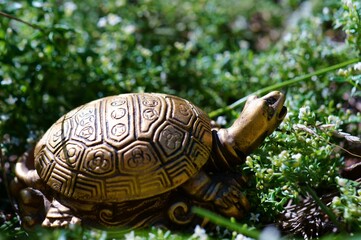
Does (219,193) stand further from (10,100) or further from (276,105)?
(10,100)

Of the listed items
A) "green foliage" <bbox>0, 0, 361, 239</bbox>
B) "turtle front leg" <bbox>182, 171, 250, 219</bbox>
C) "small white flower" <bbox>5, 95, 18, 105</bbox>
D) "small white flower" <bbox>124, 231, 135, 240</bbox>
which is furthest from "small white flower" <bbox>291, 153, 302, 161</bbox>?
"small white flower" <bbox>5, 95, 18, 105</bbox>

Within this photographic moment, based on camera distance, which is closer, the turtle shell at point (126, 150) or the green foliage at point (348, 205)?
the green foliage at point (348, 205)

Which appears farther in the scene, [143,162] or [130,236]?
[143,162]

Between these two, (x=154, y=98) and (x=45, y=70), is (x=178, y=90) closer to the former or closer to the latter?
(x=45, y=70)

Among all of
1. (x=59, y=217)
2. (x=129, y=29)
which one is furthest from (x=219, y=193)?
(x=129, y=29)

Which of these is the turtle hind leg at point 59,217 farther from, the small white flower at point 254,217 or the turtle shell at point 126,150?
the small white flower at point 254,217

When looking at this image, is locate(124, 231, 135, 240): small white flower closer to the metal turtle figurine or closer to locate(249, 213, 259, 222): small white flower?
the metal turtle figurine

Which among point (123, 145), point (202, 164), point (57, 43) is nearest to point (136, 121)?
point (123, 145)

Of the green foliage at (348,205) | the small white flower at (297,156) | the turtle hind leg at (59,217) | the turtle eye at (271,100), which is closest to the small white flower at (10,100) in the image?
the turtle hind leg at (59,217)
